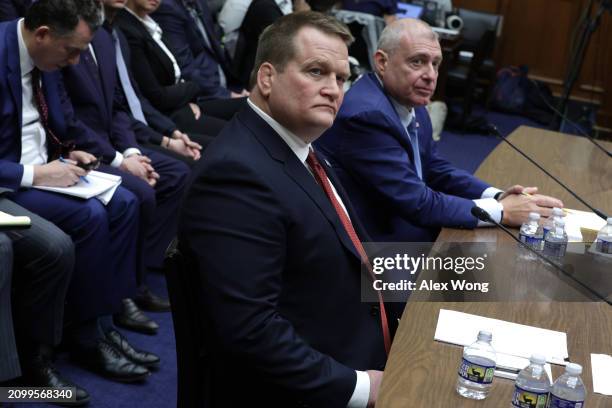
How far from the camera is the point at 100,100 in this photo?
3.27 metres

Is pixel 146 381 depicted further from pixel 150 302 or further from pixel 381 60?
pixel 381 60

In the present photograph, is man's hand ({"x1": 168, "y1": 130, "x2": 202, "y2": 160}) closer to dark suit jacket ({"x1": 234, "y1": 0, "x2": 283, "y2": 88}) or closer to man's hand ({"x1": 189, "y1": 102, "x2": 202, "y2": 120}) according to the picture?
man's hand ({"x1": 189, "y1": 102, "x2": 202, "y2": 120})

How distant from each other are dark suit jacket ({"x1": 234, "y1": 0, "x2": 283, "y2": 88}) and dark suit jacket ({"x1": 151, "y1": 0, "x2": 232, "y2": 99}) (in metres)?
0.13

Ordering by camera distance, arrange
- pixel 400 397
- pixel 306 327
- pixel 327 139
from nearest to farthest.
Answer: pixel 400 397
pixel 306 327
pixel 327 139

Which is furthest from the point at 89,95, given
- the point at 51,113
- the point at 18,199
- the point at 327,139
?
the point at 327,139

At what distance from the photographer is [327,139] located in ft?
8.43

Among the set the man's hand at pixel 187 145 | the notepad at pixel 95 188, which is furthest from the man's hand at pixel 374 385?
the man's hand at pixel 187 145

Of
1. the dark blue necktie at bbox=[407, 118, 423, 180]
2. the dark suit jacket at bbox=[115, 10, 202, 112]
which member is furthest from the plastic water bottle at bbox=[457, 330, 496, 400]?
the dark suit jacket at bbox=[115, 10, 202, 112]

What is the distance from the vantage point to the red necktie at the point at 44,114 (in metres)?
2.78

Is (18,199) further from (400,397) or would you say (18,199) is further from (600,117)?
(600,117)

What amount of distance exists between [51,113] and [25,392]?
3.09ft

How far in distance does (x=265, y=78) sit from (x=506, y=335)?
0.75 metres

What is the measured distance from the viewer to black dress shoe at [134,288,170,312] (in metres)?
3.27

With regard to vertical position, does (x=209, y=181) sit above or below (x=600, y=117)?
above
